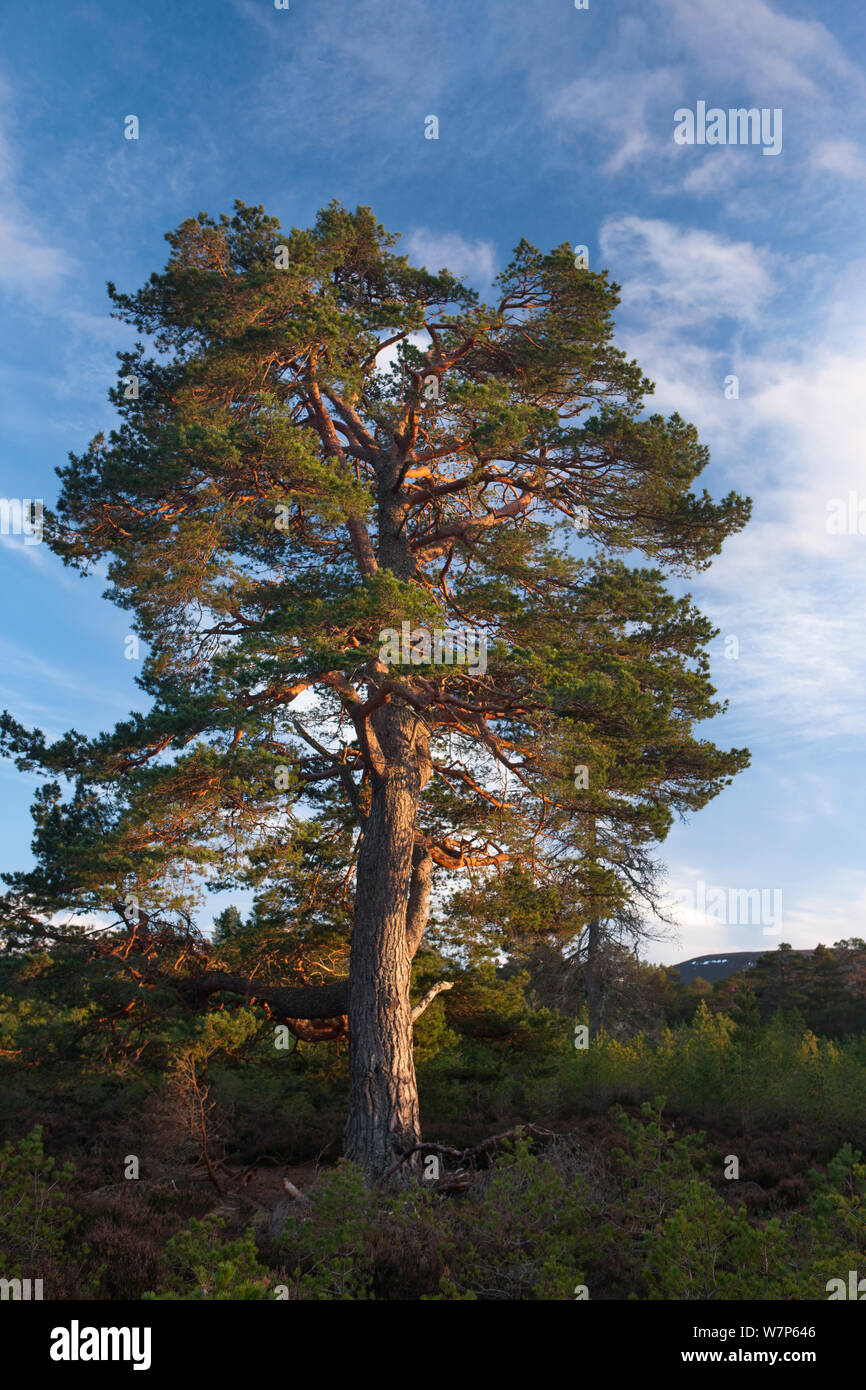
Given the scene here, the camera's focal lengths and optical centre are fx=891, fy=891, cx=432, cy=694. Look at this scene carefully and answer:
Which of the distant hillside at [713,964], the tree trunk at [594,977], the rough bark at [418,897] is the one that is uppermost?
the rough bark at [418,897]

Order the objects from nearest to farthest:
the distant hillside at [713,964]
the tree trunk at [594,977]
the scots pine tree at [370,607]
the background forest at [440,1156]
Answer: the background forest at [440,1156]
the scots pine tree at [370,607]
the tree trunk at [594,977]
the distant hillside at [713,964]

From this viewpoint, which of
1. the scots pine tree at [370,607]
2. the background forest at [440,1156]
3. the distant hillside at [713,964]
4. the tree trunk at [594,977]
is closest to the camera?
the background forest at [440,1156]

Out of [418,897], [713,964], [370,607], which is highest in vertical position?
[370,607]

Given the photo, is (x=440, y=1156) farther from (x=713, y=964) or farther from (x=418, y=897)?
(x=713, y=964)

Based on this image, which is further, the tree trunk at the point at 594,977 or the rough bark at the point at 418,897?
the tree trunk at the point at 594,977

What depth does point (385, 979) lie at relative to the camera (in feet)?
38.0

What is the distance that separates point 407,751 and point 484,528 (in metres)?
3.55

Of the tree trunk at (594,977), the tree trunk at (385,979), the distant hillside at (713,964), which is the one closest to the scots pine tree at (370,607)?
the tree trunk at (385,979)

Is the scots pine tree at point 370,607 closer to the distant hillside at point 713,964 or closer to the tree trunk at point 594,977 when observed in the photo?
the tree trunk at point 594,977

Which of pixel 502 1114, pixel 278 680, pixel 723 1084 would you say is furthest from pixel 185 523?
pixel 723 1084

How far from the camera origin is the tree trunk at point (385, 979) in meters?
10.9

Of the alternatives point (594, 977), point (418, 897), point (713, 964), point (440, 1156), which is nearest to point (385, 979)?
point (418, 897)
